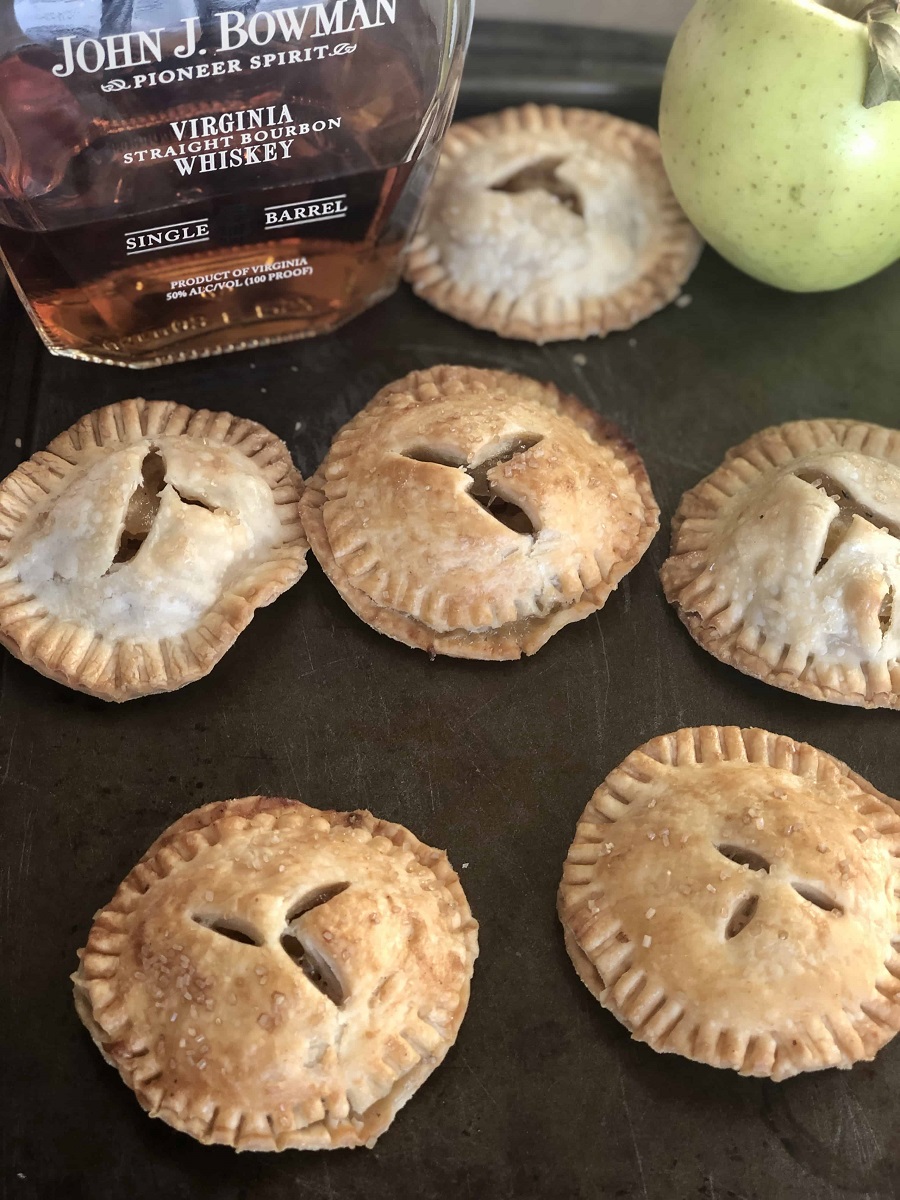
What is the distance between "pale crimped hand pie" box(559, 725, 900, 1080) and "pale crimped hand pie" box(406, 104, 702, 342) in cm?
87

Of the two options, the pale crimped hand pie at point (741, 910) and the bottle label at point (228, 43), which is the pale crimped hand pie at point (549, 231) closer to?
the bottle label at point (228, 43)

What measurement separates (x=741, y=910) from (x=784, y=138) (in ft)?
3.74

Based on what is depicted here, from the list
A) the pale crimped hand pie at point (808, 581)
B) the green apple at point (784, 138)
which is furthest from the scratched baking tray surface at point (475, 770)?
the green apple at point (784, 138)

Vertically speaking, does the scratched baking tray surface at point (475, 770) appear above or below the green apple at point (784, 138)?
below

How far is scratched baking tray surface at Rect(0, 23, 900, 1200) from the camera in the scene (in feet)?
4.60

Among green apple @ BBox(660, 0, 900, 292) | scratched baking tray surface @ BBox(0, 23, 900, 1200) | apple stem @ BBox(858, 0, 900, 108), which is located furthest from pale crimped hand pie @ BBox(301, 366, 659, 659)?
apple stem @ BBox(858, 0, 900, 108)

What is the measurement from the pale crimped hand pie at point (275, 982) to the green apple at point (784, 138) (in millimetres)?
1188

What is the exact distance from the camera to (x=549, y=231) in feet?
6.61

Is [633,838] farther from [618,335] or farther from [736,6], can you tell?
[736,6]

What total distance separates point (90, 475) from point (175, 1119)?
899 millimetres

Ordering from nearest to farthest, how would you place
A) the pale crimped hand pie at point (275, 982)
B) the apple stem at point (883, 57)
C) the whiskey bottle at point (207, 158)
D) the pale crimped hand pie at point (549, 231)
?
the pale crimped hand pie at point (275, 982) < the whiskey bottle at point (207, 158) < the apple stem at point (883, 57) < the pale crimped hand pie at point (549, 231)

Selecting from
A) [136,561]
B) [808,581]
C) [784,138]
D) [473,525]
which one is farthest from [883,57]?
[136,561]

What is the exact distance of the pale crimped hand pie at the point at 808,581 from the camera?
5.43ft

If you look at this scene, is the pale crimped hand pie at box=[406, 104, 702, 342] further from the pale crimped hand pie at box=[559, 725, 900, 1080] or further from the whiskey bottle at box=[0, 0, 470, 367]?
the pale crimped hand pie at box=[559, 725, 900, 1080]
